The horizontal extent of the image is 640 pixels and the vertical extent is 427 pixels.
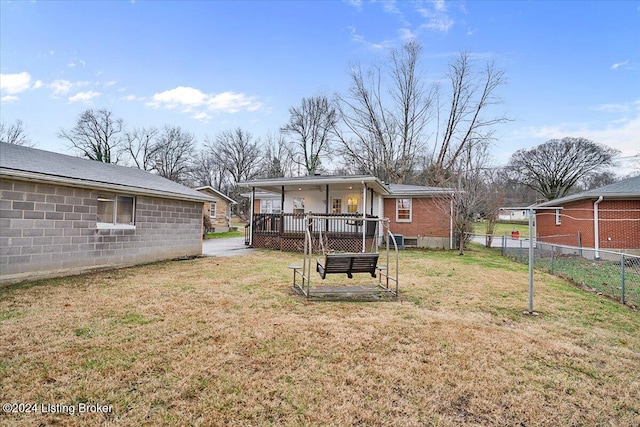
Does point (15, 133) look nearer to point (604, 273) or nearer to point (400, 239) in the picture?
point (400, 239)

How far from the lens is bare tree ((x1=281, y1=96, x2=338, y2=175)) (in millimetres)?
34500

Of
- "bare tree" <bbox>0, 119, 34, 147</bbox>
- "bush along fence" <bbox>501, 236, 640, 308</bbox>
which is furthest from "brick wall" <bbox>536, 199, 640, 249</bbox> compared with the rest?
"bare tree" <bbox>0, 119, 34, 147</bbox>

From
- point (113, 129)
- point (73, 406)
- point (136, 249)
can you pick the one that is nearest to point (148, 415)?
point (73, 406)

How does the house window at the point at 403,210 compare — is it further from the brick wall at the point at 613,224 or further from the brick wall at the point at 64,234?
the brick wall at the point at 64,234

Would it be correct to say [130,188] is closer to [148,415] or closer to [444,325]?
[148,415]

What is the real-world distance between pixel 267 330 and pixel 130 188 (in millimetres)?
7194

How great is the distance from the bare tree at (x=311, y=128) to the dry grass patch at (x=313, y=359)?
2972 centimetres

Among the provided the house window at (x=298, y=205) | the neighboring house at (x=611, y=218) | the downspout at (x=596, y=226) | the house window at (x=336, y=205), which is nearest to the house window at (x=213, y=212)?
the house window at (x=298, y=205)

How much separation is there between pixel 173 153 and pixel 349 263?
42057mm

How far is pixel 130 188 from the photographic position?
8.83m

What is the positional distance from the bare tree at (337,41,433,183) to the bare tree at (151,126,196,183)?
79.1 feet

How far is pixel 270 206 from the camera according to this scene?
25.4 metres

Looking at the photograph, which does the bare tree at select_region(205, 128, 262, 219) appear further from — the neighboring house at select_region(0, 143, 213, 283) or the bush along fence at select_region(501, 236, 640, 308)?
the bush along fence at select_region(501, 236, 640, 308)

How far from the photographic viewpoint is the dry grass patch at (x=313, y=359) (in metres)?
→ 2.42
